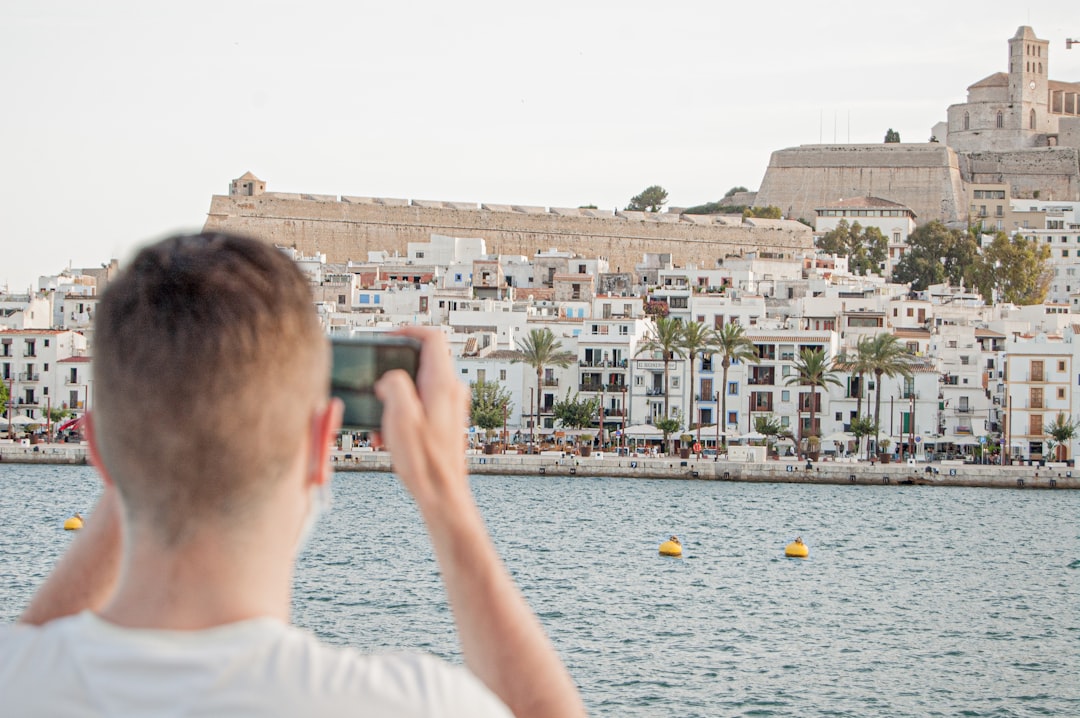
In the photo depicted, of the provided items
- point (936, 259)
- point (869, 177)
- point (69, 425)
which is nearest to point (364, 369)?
point (69, 425)

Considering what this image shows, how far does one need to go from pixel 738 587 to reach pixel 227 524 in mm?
28076

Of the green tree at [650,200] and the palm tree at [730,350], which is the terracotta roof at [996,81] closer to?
the green tree at [650,200]

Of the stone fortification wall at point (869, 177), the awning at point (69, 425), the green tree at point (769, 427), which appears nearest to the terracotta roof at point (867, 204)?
the stone fortification wall at point (869, 177)

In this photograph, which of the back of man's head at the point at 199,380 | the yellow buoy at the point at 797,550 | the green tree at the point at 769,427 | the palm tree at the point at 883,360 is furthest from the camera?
the green tree at the point at 769,427

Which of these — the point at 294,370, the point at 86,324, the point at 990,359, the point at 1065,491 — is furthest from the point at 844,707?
the point at 86,324

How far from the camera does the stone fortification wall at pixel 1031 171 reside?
9844 centimetres

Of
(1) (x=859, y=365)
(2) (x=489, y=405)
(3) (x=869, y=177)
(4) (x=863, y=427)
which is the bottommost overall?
(4) (x=863, y=427)

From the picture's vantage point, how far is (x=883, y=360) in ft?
158

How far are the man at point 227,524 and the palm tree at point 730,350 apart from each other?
47.5 meters

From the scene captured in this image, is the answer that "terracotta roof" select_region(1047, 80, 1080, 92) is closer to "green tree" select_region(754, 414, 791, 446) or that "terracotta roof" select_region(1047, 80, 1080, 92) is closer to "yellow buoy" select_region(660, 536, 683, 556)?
"green tree" select_region(754, 414, 791, 446)

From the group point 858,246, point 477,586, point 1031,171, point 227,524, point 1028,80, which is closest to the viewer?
point 227,524

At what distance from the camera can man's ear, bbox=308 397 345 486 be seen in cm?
181

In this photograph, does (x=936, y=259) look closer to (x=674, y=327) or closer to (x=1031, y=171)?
(x=1031, y=171)

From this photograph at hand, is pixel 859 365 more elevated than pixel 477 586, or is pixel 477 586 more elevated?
pixel 477 586
